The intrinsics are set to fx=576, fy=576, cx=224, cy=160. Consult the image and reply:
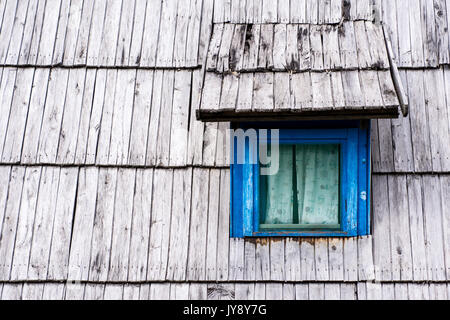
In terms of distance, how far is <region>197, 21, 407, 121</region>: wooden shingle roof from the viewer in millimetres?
3350

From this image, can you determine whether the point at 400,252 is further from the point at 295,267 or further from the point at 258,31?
the point at 258,31

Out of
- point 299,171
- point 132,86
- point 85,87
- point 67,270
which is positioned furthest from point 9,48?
point 299,171

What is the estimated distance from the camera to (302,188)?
146 inches

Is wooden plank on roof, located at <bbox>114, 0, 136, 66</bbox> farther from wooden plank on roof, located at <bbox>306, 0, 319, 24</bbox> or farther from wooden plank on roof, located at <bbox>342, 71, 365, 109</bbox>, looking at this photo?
wooden plank on roof, located at <bbox>342, 71, 365, 109</bbox>

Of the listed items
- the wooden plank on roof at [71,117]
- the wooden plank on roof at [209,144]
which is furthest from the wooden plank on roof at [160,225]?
the wooden plank on roof at [71,117]

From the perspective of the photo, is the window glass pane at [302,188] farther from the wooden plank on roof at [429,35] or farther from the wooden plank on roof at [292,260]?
the wooden plank on roof at [429,35]

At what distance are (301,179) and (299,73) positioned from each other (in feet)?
2.24

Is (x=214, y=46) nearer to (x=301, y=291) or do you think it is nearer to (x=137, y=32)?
(x=137, y=32)

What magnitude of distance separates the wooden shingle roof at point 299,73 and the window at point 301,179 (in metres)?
0.27

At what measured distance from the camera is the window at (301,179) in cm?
359

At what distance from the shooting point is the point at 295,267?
349 centimetres

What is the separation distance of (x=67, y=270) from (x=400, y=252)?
204 centimetres

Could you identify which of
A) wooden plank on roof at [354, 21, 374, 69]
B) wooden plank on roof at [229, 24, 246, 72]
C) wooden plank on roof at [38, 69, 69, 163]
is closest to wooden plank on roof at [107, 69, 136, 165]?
wooden plank on roof at [38, 69, 69, 163]

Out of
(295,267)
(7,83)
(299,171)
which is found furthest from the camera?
(7,83)
